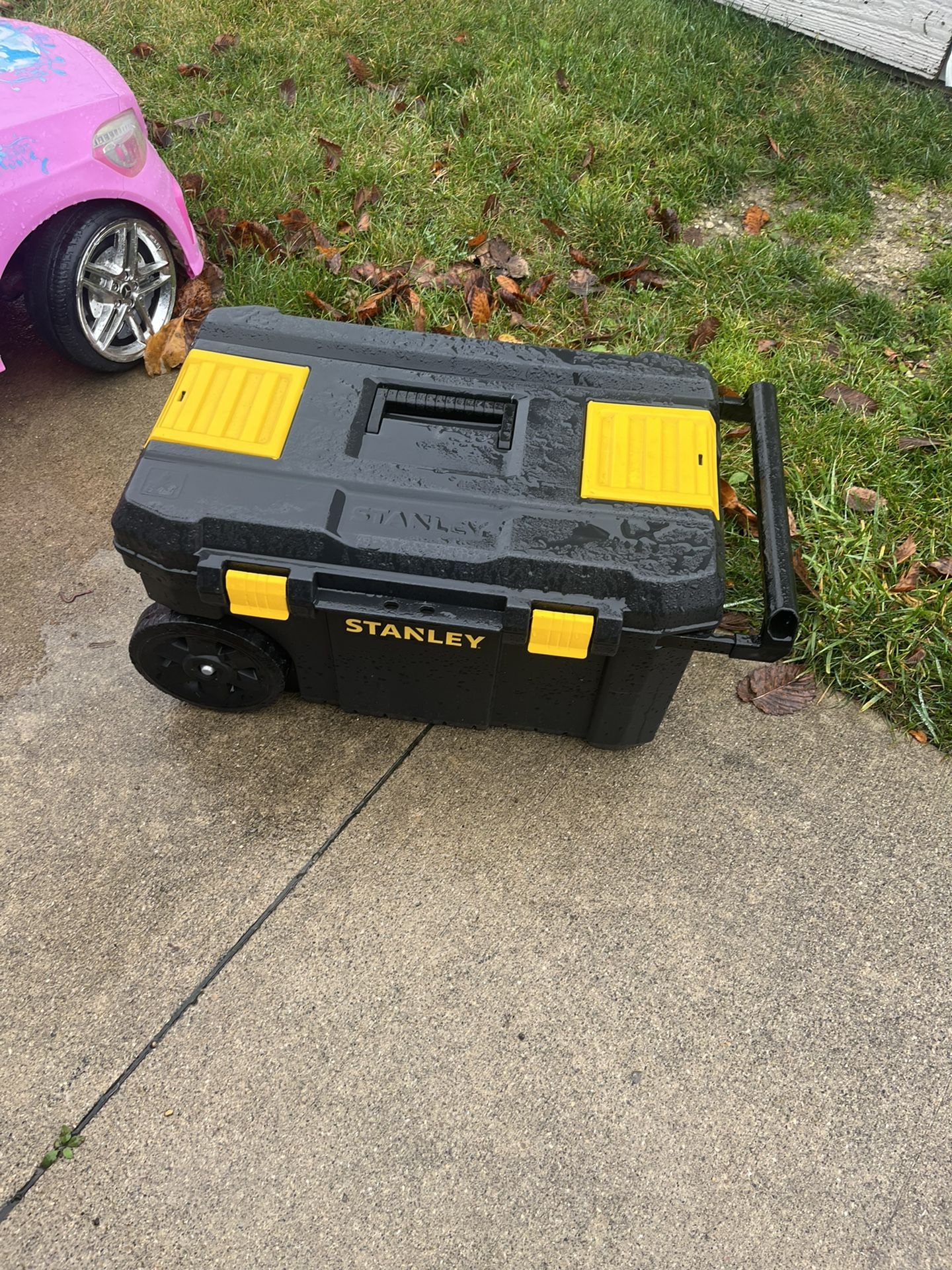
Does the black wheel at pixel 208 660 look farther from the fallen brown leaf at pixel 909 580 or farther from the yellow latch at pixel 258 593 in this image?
the fallen brown leaf at pixel 909 580

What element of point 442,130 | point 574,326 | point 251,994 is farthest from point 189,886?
point 442,130

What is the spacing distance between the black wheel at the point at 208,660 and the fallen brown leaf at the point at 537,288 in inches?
75.1

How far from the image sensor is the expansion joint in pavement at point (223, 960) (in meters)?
1.67

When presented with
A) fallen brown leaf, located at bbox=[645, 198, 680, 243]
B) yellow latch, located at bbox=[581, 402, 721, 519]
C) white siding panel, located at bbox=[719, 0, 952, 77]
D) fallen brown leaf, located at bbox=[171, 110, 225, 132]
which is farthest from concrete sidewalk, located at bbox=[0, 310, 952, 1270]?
white siding panel, located at bbox=[719, 0, 952, 77]

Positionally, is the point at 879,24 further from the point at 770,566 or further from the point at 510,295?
the point at 770,566

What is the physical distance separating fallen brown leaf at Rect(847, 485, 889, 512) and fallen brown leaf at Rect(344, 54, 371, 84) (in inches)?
123

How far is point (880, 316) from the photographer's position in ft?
10.9

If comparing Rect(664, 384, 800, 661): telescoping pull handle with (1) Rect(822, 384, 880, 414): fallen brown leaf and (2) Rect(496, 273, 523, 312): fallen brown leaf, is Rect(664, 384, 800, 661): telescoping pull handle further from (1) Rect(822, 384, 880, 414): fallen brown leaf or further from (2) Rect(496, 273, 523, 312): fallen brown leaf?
(2) Rect(496, 273, 523, 312): fallen brown leaf

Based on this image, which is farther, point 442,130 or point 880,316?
point 442,130

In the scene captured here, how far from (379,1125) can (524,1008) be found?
0.36 m

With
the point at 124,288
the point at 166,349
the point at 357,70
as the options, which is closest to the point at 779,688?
the point at 166,349

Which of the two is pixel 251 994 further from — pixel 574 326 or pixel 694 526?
pixel 574 326

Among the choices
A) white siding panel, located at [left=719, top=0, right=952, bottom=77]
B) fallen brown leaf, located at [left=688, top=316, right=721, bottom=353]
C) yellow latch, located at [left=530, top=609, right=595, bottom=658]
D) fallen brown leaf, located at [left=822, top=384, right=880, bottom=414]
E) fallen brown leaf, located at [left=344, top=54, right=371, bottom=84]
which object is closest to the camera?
yellow latch, located at [left=530, top=609, right=595, bottom=658]

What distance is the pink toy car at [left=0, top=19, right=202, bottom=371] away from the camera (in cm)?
255
